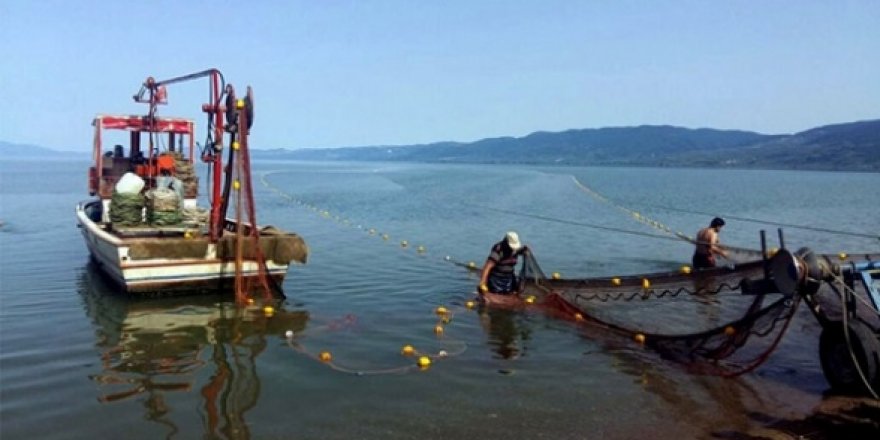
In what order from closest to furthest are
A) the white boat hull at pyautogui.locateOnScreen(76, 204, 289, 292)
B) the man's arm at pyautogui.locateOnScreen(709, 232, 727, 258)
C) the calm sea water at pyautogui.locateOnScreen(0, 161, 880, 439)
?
the calm sea water at pyautogui.locateOnScreen(0, 161, 880, 439) → the white boat hull at pyautogui.locateOnScreen(76, 204, 289, 292) → the man's arm at pyautogui.locateOnScreen(709, 232, 727, 258)

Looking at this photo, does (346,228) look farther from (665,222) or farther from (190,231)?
(665,222)

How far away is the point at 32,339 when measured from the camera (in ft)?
33.9

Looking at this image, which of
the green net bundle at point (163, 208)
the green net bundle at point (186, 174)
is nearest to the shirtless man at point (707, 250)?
the green net bundle at point (163, 208)

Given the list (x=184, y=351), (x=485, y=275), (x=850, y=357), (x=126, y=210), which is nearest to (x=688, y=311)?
(x=485, y=275)

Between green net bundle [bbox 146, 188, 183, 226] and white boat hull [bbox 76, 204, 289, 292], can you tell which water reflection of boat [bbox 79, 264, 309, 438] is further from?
green net bundle [bbox 146, 188, 183, 226]

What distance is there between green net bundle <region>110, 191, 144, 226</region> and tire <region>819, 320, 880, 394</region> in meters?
13.1

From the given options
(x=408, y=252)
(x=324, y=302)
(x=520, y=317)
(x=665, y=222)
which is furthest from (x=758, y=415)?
(x=665, y=222)

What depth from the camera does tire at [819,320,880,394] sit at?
24.1 feet

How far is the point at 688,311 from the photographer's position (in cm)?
1290

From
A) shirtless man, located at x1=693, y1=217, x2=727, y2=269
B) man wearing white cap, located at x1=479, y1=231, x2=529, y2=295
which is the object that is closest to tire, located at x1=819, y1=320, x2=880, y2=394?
man wearing white cap, located at x1=479, y1=231, x2=529, y2=295

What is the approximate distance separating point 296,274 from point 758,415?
11.7 meters

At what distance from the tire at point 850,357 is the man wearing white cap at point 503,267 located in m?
5.51

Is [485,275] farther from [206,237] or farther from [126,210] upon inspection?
[126,210]

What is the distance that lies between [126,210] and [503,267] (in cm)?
826
